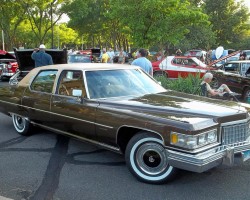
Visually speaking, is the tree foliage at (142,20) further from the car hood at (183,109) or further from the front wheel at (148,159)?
the front wheel at (148,159)

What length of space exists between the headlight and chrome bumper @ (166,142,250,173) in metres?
0.10

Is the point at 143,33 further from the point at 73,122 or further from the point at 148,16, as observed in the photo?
the point at 73,122

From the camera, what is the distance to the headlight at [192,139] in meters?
3.59

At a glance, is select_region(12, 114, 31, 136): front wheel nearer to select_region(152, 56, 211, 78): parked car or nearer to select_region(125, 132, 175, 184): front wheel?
select_region(125, 132, 175, 184): front wheel

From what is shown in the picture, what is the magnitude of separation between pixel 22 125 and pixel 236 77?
23.5 ft

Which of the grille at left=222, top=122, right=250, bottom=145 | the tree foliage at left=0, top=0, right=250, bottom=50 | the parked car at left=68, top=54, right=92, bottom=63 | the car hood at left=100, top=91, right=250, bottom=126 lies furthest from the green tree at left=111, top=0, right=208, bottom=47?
the grille at left=222, top=122, right=250, bottom=145

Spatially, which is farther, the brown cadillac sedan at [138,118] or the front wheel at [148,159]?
the front wheel at [148,159]

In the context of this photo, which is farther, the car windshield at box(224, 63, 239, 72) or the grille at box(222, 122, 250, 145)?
the car windshield at box(224, 63, 239, 72)

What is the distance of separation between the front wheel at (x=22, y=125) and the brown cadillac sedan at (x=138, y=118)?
0.27m

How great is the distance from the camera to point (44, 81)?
5719 mm

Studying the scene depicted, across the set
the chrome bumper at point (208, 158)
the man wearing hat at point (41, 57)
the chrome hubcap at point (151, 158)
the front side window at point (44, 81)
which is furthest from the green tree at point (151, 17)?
the chrome bumper at point (208, 158)

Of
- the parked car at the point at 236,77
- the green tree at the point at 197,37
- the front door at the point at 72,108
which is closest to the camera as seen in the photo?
the front door at the point at 72,108

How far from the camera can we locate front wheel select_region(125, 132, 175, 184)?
3.96 metres

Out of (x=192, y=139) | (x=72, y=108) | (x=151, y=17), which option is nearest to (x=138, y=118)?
(x=192, y=139)
